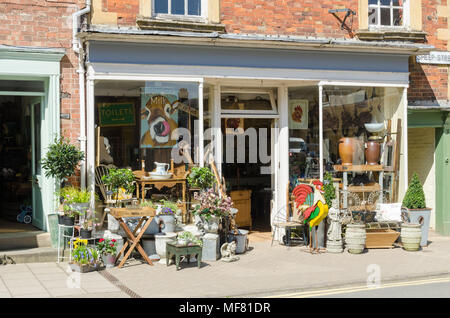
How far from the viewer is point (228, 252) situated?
9.96m

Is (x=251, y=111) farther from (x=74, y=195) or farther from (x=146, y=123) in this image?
(x=74, y=195)

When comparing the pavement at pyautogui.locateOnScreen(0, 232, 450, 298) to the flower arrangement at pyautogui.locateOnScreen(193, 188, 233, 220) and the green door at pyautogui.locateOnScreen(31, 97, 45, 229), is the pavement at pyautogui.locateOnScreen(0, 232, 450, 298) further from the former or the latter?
the green door at pyautogui.locateOnScreen(31, 97, 45, 229)

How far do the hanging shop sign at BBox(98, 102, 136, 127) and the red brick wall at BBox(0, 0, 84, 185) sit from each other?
48 centimetres

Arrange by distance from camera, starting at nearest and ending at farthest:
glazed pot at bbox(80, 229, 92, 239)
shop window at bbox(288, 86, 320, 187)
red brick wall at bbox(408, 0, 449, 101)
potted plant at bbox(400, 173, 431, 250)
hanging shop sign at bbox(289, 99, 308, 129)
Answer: glazed pot at bbox(80, 229, 92, 239), potted plant at bbox(400, 173, 431, 250), shop window at bbox(288, 86, 320, 187), hanging shop sign at bbox(289, 99, 308, 129), red brick wall at bbox(408, 0, 449, 101)

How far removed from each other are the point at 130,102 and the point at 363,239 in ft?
16.9

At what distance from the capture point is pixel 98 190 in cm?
1048

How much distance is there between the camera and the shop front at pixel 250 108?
10.7 metres

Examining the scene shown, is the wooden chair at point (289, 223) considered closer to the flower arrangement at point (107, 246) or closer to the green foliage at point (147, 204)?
the green foliage at point (147, 204)

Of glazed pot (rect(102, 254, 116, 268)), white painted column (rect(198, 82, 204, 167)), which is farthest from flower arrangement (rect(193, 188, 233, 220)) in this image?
glazed pot (rect(102, 254, 116, 268))

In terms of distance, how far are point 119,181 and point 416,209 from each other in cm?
599

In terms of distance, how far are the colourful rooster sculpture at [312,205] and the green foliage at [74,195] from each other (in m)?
4.03

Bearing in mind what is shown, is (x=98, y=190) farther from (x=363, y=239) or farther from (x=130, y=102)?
(x=363, y=239)

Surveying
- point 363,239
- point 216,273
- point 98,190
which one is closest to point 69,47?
point 98,190

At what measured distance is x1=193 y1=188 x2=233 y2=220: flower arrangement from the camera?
10.1 m
